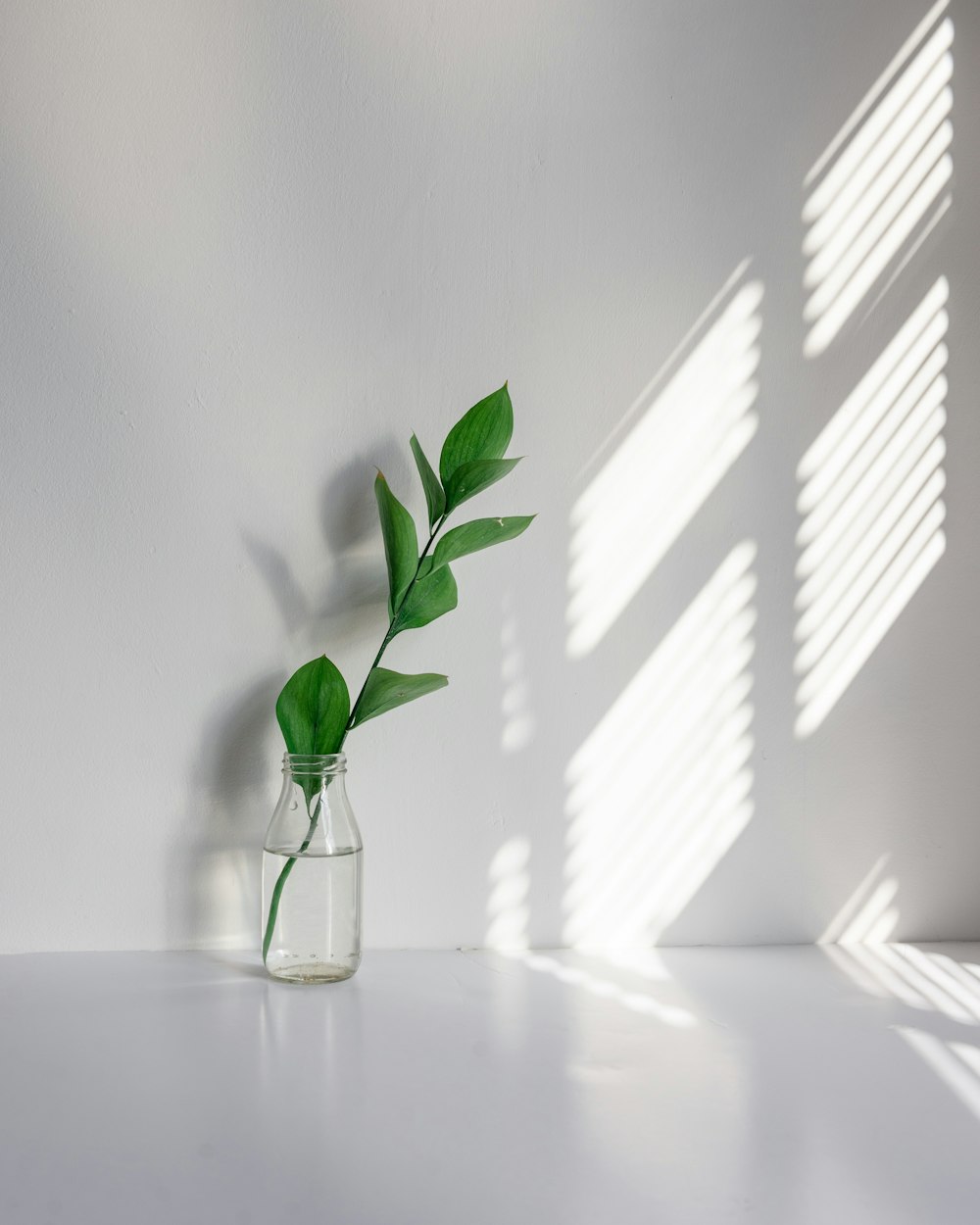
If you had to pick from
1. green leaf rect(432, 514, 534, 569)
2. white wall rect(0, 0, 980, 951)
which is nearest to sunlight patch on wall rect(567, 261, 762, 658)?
white wall rect(0, 0, 980, 951)

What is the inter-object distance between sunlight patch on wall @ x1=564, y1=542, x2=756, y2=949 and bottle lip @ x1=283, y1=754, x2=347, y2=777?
25 centimetres

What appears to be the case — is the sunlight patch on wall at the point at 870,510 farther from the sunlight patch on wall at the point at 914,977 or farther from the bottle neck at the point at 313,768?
the bottle neck at the point at 313,768

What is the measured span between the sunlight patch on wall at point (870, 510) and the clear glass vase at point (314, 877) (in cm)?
49

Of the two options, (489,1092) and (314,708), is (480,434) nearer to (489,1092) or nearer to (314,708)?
(314,708)

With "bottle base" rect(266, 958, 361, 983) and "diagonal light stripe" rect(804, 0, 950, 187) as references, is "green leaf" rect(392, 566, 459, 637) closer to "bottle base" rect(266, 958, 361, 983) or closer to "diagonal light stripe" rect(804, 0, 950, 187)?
"bottle base" rect(266, 958, 361, 983)

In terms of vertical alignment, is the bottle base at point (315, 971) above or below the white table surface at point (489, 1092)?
above

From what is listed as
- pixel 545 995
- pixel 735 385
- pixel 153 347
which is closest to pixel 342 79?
pixel 153 347

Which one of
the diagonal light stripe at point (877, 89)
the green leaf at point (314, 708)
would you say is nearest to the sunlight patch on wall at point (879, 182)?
the diagonal light stripe at point (877, 89)

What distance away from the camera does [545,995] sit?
3.11ft

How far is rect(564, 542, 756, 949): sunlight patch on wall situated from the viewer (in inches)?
42.7

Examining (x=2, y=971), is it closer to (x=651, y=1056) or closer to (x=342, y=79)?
(x=651, y=1056)

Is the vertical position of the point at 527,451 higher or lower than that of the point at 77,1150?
higher

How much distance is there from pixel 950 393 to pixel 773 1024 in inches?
26.8

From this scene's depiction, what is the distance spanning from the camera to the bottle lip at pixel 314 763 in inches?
37.5
